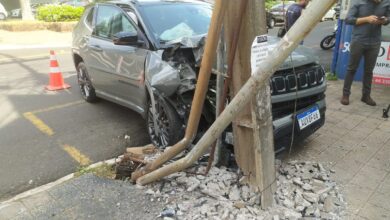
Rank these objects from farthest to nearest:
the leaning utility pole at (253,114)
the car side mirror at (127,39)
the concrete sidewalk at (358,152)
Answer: the car side mirror at (127,39), the concrete sidewalk at (358,152), the leaning utility pole at (253,114)

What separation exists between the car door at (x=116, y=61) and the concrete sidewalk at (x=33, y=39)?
10.2m

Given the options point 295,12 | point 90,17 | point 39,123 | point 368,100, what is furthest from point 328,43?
point 39,123

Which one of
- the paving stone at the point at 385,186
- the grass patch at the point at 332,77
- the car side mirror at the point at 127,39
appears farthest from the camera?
the grass patch at the point at 332,77

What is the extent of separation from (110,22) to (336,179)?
3.78m

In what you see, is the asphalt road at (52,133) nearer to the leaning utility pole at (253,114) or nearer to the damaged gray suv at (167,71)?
the damaged gray suv at (167,71)

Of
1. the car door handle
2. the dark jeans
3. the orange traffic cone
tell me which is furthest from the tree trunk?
the dark jeans

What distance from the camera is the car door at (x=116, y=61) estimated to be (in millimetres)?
4418

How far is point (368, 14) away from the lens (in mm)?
5203

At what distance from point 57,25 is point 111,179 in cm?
1586

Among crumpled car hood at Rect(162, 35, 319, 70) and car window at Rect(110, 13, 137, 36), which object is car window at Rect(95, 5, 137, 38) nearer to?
car window at Rect(110, 13, 137, 36)

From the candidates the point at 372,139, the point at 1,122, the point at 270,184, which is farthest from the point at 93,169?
the point at 372,139

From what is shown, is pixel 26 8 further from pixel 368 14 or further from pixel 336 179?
pixel 336 179

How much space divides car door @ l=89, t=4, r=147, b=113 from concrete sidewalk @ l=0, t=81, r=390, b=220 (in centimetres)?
145

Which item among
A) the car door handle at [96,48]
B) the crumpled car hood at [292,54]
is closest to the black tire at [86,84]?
the car door handle at [96,48]
